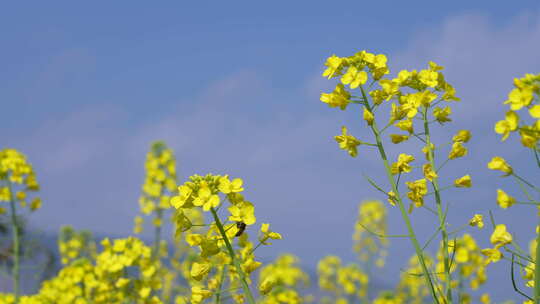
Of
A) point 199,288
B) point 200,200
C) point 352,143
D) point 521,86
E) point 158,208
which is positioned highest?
point 158,208

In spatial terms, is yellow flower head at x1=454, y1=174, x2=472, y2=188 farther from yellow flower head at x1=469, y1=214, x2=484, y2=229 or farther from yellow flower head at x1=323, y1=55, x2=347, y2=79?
yellow flower head at x1=323, y1=55, x2=347, y2=79

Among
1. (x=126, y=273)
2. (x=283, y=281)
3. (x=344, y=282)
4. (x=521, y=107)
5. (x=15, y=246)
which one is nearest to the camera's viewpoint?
(x=521, y=107)

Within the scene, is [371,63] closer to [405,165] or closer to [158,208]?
[405,165]

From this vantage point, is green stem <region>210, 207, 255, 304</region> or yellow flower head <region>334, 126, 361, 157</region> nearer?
green stem <region>210, 207, 255, 304</region>

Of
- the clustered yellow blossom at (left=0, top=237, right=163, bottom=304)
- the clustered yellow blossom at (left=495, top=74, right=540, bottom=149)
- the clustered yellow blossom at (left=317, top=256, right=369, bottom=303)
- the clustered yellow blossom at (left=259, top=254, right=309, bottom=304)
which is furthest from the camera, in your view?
the clustered yellow blossom at (left=317, top=256, right=369, bottom=303)

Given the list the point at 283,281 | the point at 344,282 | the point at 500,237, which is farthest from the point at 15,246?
the point at 344,282

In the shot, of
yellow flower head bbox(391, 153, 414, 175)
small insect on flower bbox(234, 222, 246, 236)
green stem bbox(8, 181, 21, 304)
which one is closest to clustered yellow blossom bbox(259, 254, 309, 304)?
small insect on flower bbox(234, 222, 246, 236)

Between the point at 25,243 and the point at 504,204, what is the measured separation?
6546mm

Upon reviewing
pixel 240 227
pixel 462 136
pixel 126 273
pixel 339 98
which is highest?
pixel 126 273

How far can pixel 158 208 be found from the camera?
8.62 meters

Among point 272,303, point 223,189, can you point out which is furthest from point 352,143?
point 272,303

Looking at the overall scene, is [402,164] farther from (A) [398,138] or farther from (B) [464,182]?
(B) [464,182]

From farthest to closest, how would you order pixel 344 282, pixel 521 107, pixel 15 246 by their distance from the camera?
pixel 344 282 < pixel 15 246 < pixel 521 107

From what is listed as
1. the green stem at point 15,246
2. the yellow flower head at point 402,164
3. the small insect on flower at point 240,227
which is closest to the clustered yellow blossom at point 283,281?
the small insect on flower at point 240,227
